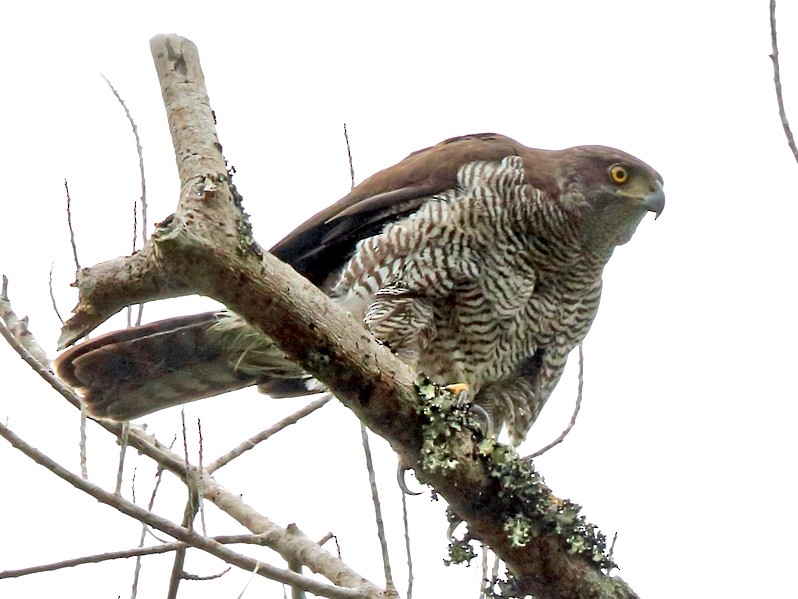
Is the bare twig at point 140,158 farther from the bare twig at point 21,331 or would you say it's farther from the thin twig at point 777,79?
the thin twig at point 777,79

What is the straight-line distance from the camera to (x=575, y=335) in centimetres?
510

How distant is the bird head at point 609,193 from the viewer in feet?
16.3

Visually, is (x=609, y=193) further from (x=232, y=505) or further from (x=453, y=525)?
(x=232, y=505)

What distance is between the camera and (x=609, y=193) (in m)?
5.01

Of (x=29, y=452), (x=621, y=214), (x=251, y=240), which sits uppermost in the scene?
(x=621, y=214)

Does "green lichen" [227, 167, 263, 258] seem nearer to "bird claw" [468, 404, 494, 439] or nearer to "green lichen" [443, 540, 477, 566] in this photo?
"green lichen" [443, 540, 477, 566]

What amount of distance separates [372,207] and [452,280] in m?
0.52

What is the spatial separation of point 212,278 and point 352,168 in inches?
75.6

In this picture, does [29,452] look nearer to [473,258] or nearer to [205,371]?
[205,371]

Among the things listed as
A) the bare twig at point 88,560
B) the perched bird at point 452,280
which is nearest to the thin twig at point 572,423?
the perched bird at point 452,280

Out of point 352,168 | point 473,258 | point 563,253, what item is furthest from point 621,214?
point 352,168

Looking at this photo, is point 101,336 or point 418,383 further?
point 101,336

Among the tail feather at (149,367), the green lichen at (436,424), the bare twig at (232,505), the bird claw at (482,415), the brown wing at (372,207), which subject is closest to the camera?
the green lichen at (436,424)

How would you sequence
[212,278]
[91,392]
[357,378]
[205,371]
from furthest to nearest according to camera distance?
[205,371]
[91,392]
[357,378]
[212,278]
